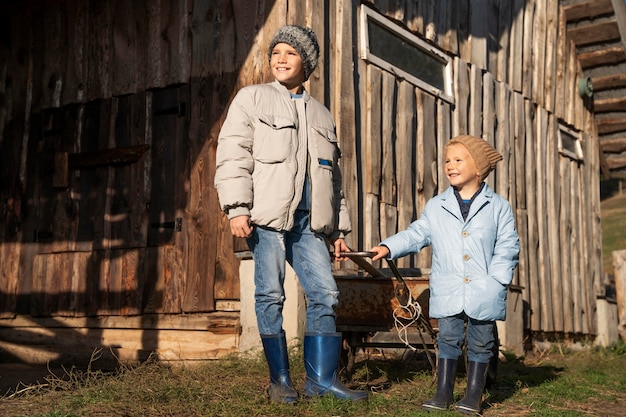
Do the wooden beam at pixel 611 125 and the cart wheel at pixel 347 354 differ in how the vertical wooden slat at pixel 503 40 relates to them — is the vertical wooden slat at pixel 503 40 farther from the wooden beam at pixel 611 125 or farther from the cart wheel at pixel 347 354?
the cart wheel at pixel 347 354

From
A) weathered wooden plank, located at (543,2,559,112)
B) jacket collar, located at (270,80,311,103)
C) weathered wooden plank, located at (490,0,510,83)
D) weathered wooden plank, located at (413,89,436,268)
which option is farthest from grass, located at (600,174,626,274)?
jacket collar, located at (270,80,311,103)

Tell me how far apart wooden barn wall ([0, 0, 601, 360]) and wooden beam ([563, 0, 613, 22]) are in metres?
2.73

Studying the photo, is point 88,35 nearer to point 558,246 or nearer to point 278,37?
point 278,37

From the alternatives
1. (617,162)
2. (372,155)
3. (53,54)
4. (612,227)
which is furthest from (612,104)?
(612,227)

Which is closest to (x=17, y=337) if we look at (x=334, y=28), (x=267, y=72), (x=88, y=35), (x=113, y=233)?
(x=113, y=233)

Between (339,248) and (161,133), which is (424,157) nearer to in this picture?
(161,133)

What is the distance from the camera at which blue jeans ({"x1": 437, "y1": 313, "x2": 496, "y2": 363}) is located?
4.76 meters

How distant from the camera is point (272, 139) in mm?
4738

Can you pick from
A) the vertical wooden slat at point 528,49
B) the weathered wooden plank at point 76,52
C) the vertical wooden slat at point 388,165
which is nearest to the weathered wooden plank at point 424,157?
the vertical wooden slat at point 388,165

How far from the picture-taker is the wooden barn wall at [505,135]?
25.3 ft

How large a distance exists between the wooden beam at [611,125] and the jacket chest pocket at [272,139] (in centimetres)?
959

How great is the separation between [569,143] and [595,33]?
5.21 feet

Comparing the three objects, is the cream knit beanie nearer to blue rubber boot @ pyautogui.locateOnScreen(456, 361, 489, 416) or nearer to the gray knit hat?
the gray knit hat

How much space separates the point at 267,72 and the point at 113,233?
2166 millimetres
